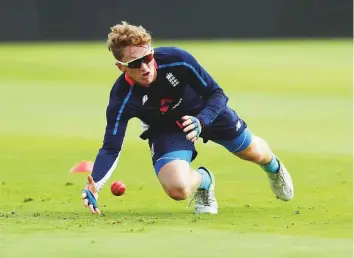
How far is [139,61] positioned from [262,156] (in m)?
1.63

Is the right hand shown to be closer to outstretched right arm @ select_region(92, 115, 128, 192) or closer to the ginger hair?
Answer: outstretched right arm @ select_region(92, 115, 128, 192)

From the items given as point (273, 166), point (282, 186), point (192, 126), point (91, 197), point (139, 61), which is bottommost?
point (282, 186)

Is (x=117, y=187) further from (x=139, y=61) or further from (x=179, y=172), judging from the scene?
(x=139, y=61)

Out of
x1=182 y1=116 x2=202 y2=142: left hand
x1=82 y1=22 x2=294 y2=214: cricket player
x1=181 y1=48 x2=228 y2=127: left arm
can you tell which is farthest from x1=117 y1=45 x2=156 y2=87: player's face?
x1=182 y1=116 x2=202 y2=142: left hand

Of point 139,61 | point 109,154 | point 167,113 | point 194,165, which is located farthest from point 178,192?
point 194,165

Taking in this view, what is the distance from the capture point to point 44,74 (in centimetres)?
2088

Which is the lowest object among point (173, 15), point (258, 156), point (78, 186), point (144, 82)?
point (173, 15)

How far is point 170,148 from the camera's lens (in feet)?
26.7

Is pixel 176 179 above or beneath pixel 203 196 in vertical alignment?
above

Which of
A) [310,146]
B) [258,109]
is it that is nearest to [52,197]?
[310,146]

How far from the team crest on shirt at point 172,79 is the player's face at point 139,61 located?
0.22m

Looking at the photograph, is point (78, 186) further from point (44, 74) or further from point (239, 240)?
point (44, 74)

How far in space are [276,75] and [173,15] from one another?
7.99 meters

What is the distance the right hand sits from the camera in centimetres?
729
